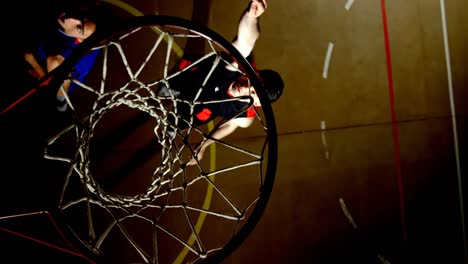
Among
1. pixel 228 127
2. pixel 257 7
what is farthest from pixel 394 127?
pixel 257 7

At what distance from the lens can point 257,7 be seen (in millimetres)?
2207

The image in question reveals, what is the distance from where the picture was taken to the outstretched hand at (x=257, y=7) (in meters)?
2.16

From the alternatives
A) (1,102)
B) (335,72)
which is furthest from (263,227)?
(1,102)

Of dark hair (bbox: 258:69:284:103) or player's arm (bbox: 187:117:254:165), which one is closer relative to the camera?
dark hair (bbox: 258:69:284:103)

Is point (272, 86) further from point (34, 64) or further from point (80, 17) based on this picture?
point (34, 64)

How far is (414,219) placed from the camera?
338cm

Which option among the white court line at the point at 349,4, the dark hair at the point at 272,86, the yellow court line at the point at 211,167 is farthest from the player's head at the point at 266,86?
the white court line at the point at 349,4

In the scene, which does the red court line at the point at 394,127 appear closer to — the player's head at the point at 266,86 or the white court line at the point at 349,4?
the white court line at the point at 349,4

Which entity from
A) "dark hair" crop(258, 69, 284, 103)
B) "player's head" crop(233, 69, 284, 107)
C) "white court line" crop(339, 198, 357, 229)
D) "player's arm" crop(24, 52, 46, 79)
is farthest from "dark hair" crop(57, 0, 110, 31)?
"white court line" crop(339, 198, 357, 229)

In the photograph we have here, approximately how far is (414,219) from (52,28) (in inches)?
148

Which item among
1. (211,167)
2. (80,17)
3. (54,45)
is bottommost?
(211,167)

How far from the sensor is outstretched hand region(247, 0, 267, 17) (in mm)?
2161

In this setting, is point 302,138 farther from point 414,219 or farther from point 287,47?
point 414,219

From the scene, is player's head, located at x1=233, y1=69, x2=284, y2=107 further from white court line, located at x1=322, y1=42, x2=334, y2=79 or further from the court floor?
white court line, located at x1=322, y1=42, x2=334, y2=79
